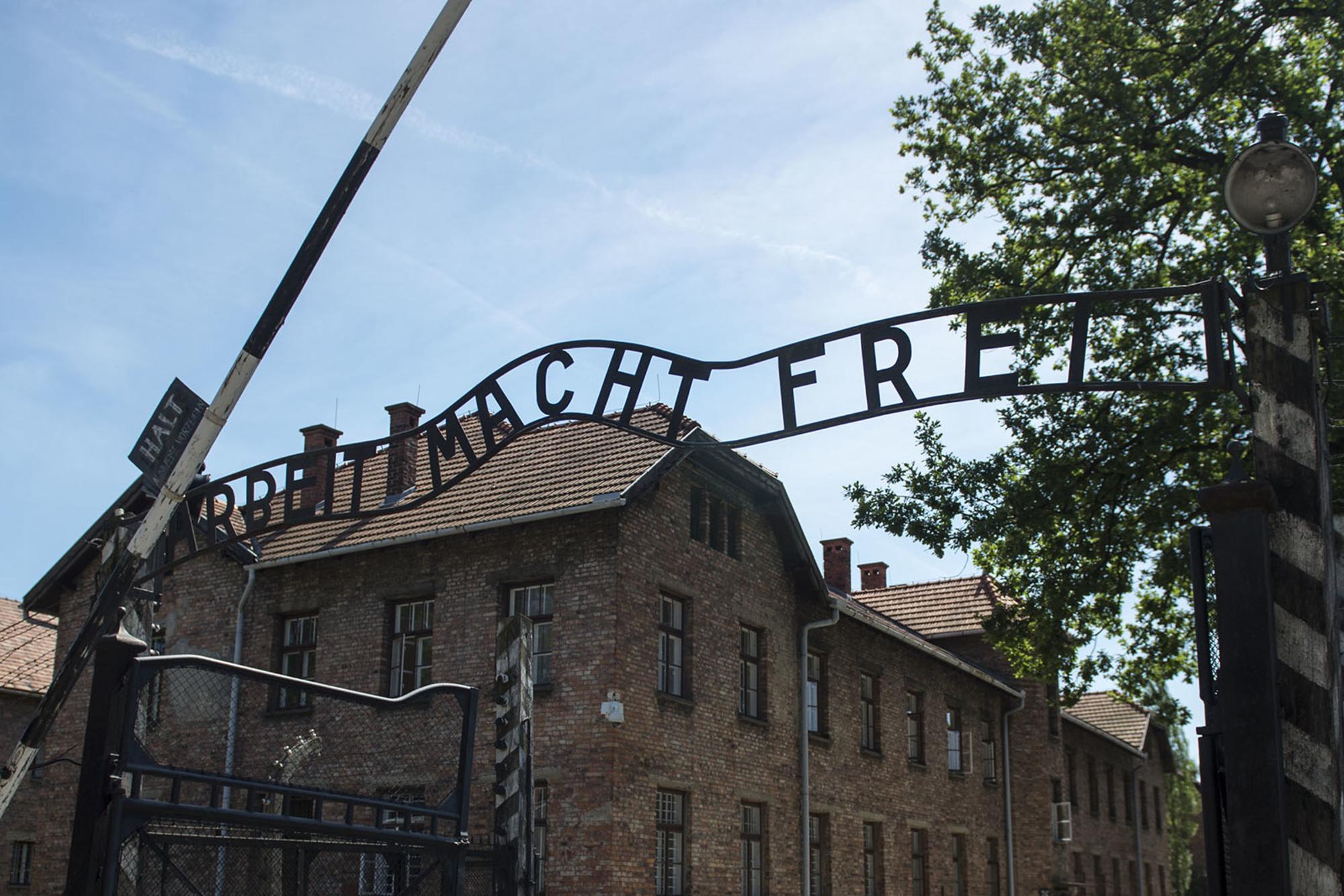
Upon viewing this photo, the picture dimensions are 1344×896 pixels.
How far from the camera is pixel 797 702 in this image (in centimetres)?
2248

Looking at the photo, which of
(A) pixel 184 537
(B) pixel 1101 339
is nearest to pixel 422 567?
(A) pixel 184 537

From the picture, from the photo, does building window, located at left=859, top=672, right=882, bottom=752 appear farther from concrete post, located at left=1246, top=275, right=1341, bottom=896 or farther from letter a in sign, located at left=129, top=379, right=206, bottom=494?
concrete post, located at left=1246, top=275, right=1341, bottom=896

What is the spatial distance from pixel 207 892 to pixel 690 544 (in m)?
13.3

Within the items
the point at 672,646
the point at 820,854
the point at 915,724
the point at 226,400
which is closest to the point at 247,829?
the point at 226,400

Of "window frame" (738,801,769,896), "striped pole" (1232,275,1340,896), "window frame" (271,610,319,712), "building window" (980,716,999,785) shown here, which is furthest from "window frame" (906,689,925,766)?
"striped pole" (1232,275,1340,896)

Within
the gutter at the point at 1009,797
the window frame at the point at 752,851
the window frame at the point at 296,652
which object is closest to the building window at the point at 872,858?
the window frame at the point at 752,851

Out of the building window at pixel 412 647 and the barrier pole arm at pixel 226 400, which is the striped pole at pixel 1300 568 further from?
the building window at pixel 412 647

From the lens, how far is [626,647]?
59.5 feet

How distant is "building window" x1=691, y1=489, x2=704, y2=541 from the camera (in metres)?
20.5

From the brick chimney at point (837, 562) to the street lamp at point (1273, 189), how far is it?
26.7m

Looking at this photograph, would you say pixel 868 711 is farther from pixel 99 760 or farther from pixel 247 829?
pixel 99 760

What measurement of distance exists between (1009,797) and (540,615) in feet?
56.5

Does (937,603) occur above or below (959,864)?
above

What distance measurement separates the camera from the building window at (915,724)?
27281 millimetres
